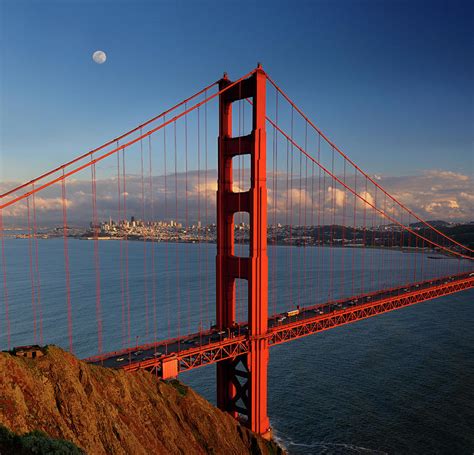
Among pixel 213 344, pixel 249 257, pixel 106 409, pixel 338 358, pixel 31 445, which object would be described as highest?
pixel 249 257

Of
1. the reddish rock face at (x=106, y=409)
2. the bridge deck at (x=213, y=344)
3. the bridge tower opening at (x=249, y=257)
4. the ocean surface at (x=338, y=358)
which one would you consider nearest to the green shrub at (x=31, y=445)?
the reddish rock face at (x=106, y=409)

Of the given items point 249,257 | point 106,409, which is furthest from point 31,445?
point 249,257

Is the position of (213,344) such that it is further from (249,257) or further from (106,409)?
(106,409)

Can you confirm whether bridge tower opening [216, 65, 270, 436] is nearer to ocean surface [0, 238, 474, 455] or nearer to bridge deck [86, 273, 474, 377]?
bridge deck [86, 273, 474, 377]

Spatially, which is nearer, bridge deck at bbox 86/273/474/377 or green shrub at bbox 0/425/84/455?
green shrub at bbox 0/425/84/455

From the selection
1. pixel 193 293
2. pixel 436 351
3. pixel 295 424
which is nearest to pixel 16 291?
pixel 193 293

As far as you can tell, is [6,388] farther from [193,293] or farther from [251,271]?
[193,293]

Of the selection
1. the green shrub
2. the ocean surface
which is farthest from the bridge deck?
the green shrub
